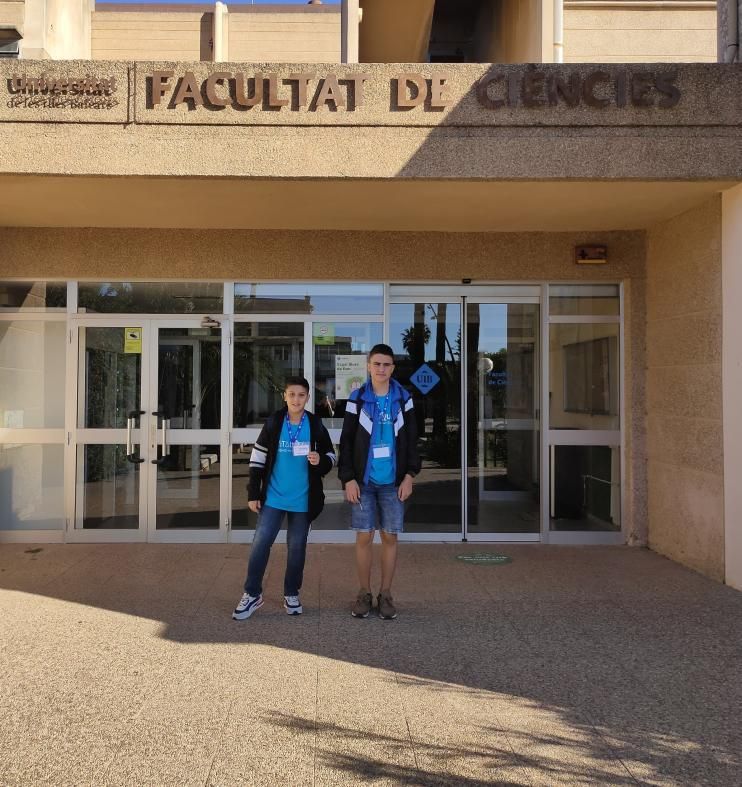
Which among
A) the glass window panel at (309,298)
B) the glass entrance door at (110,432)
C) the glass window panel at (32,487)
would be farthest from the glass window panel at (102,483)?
the glass window panel at (309,298)

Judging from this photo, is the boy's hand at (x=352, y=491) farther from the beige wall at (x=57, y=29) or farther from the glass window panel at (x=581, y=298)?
the beige wall at (x=57, y=29)

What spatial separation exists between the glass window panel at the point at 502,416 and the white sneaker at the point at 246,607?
314 cm

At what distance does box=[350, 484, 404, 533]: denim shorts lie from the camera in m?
5.08

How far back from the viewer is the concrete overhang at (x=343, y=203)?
19.7ft

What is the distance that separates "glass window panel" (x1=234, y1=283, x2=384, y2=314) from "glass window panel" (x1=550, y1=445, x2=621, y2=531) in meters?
2.40

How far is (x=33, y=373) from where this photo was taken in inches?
300

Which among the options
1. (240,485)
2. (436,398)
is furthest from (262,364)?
(436,398)

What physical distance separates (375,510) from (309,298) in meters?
3.10

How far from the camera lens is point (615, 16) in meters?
9.74

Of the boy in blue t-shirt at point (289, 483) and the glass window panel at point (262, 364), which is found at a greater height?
the glass window panel at point (262, 364)

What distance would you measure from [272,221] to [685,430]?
4177mm

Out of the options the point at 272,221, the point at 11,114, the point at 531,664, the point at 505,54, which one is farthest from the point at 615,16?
the point at 531,664

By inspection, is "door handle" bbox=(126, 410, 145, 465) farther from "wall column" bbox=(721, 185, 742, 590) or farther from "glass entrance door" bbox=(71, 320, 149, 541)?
"wall column" bbox=(721, 185, 742, 590)

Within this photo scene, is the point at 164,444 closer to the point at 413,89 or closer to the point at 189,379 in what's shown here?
the point at 189,379
